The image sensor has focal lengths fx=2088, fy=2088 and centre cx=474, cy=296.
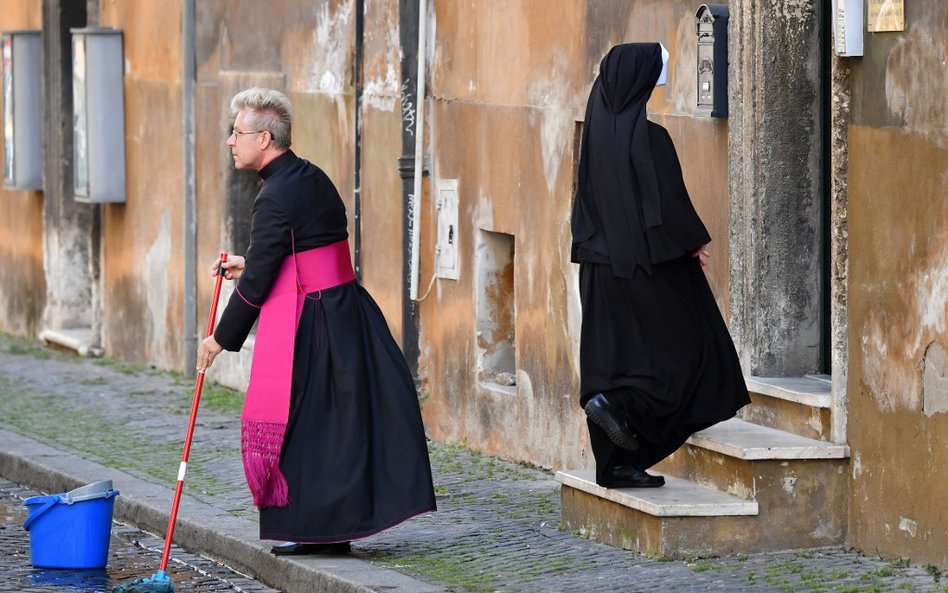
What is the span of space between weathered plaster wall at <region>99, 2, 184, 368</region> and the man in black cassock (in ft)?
25.0

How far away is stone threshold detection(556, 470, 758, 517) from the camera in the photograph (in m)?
7.83

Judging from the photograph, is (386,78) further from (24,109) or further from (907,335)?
(24,109)

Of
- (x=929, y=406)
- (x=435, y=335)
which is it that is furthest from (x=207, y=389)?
(x=929, y=406)

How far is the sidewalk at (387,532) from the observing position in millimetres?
7527

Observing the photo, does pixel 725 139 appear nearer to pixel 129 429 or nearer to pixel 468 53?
pixel 468 53

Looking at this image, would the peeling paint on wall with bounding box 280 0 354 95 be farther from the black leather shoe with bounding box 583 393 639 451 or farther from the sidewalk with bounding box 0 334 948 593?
the black leather shoe with bounding box 583 393 639 451

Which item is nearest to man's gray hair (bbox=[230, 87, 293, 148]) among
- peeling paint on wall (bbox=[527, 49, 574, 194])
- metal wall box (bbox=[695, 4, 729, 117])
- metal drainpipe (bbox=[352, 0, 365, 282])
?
metal wall box (bbox=[695, 4, 729, 117])

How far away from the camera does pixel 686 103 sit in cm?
916

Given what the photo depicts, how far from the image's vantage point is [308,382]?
8.03 metres

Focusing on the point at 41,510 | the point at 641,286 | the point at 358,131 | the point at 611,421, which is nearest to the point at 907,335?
the point at 641,286

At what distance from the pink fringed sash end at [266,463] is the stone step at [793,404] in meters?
1.96

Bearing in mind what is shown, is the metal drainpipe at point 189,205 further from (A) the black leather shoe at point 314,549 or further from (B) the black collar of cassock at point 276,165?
(B) the black collar of cassock at point 276,165

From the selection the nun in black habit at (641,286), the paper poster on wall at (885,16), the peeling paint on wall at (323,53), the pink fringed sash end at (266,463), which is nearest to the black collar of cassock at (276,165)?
the pink fringed sash end at (266,463)

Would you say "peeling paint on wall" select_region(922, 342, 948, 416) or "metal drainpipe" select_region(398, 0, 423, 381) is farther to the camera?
"metal drainpipe" select_region(398, 0, 423, 381)
